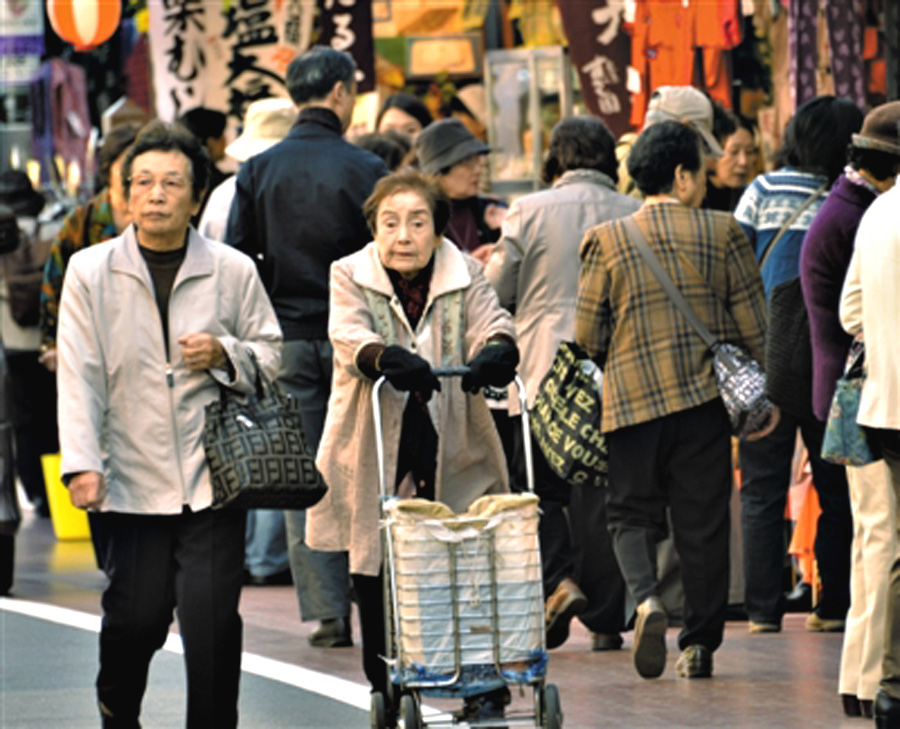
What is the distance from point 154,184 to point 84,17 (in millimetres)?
9844

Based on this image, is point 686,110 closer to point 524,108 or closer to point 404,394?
point 404,394

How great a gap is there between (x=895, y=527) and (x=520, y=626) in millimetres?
1899

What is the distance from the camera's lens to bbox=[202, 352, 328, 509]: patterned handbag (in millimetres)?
7336

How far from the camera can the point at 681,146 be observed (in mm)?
→ 9648

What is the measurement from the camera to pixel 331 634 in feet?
35.2

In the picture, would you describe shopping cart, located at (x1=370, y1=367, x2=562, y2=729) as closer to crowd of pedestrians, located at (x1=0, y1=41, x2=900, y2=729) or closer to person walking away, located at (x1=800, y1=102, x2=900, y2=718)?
crowd of pedestrians, located at (x1=0, y1=41, x2=900, y2=729)

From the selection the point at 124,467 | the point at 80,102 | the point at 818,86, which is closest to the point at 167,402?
the point at 124,467

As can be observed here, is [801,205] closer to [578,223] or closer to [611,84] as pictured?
[578,223]

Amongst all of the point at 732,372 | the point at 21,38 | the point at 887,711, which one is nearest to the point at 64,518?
the point at 732,372

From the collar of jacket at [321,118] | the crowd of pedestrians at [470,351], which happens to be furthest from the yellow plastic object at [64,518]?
the collar of jacket at [321,118]

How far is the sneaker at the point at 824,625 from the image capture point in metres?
11.0

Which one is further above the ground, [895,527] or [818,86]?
[818,86]

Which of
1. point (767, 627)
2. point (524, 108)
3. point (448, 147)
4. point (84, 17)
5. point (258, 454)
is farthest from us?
point (524, 108)

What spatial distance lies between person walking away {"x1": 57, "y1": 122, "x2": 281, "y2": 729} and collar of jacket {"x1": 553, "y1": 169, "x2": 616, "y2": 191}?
326cm
